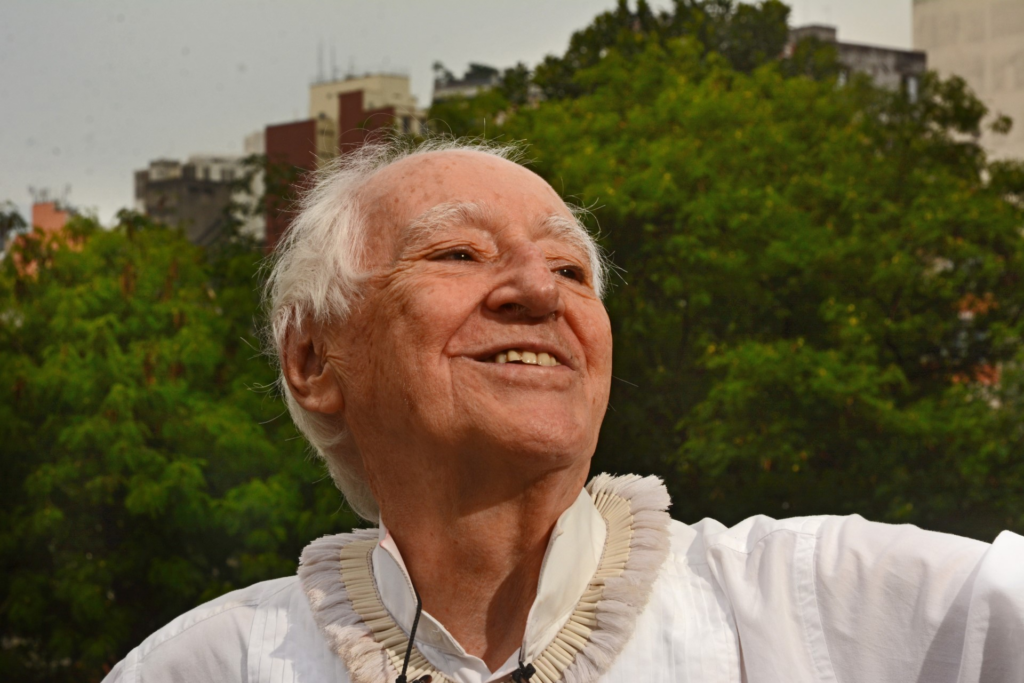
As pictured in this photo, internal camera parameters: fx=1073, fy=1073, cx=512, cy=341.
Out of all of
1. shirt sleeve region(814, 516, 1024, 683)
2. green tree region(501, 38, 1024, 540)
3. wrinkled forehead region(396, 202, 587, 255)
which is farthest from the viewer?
green tree region(501, 38, 1024, 540)

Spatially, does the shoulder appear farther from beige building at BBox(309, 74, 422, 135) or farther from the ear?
beige building at BBox(309, 74, 422, 135)

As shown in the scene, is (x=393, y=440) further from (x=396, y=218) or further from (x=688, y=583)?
(x=688, y=583)

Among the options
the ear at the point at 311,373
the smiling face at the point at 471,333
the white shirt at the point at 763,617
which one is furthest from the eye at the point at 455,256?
the white shirt at the point at 763,617

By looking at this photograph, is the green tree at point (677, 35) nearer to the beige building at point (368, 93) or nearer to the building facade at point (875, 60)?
the building facade at point (875, 60)

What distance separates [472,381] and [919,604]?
722mm

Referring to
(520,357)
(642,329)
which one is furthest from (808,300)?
(520,357)

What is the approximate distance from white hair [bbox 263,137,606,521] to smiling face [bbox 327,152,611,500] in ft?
0.15

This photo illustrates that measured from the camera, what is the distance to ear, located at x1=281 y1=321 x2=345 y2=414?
1.90 m

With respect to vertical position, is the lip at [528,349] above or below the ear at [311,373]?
above

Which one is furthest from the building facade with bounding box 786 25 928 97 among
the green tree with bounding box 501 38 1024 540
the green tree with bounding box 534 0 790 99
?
the green tree with bounding box 501 38 1024 540

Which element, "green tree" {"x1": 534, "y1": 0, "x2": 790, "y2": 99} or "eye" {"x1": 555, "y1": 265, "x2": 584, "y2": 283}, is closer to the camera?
"eye" {"x1": 555, "y1": 265, "x2": 584, "y2": 283}

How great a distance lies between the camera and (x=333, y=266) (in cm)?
189

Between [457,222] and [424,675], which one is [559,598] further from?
[457,222]

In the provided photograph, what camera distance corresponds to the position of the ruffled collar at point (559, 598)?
1691 millimetres
